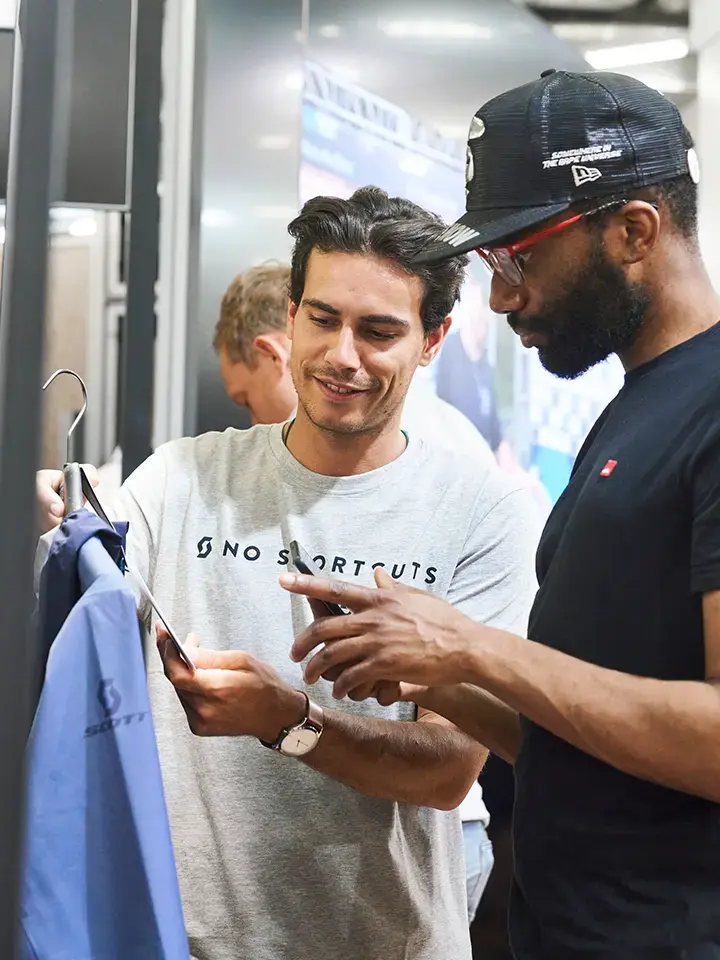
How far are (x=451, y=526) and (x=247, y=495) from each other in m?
0.32

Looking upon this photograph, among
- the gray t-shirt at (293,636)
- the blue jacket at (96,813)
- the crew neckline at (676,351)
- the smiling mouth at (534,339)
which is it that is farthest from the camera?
the gray t-shirt at (293,636)

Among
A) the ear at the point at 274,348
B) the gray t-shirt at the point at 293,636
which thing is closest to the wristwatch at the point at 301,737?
the gray t-shirt at the point at 293,636

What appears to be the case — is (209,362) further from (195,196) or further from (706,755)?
(706,755)

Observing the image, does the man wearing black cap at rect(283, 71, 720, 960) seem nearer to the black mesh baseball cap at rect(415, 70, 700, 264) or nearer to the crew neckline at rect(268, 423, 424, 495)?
the black mesh baseball cap at rect(415, 70, 700, 264)

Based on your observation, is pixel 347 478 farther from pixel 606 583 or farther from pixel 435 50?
pixel 435 50

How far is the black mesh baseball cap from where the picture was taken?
4.77 ft

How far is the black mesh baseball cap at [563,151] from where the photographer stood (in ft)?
4.77

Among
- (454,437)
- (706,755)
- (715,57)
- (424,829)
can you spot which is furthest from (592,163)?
(715,57)

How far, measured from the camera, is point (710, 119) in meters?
4.79

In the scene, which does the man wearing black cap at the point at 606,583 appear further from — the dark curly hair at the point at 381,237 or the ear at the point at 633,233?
the dark curly hair at the point at 381,237

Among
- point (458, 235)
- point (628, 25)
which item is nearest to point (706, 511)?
point (458, 235)

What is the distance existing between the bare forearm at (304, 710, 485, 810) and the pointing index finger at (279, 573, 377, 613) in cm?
31

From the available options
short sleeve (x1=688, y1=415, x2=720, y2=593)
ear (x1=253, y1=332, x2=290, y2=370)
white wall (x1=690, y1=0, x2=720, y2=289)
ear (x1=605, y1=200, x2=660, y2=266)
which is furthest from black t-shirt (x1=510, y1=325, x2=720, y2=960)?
white wall (x1=690, y1=0, x2=720, y2=289)

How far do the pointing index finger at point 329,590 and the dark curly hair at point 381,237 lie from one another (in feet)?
2.17
